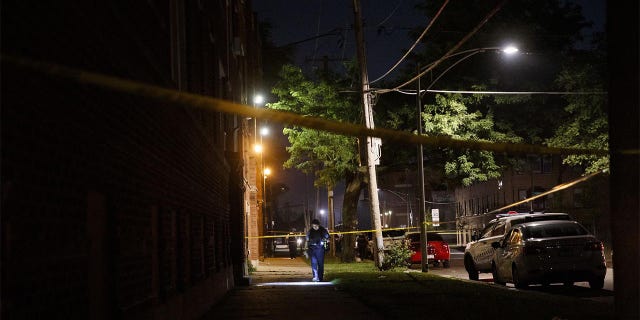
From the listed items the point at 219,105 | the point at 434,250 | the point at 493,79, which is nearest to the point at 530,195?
the point at 493,79

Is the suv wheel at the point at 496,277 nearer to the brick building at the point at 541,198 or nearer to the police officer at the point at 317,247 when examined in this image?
the police officer at the point at 317,247

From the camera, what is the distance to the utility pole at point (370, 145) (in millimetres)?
23609

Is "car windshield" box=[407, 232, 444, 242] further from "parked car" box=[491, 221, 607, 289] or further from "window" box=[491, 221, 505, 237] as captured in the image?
"parked car" box=[491, 221, 607, 289]

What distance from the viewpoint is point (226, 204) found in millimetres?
19016

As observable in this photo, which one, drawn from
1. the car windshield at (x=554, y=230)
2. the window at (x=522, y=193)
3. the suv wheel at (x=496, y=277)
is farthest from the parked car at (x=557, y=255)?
the window at (x=522, y=193)

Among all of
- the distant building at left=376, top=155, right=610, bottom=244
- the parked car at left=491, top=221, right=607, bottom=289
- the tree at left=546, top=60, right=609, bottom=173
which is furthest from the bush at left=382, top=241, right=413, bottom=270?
the parked car at left=491, top=221, right=607, bottom=289

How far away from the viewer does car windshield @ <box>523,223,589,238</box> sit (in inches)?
592

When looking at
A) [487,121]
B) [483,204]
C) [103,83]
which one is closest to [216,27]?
[103,83]

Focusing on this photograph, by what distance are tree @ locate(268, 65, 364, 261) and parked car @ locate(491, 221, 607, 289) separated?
16.4 meters

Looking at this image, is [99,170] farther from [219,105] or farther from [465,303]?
[465,303]

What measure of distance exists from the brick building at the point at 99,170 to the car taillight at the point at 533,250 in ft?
22.6

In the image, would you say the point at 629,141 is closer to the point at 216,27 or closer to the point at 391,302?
the point at 391,302

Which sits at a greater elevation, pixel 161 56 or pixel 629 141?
pixel 161 56

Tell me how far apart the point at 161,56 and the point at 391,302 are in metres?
6.06
